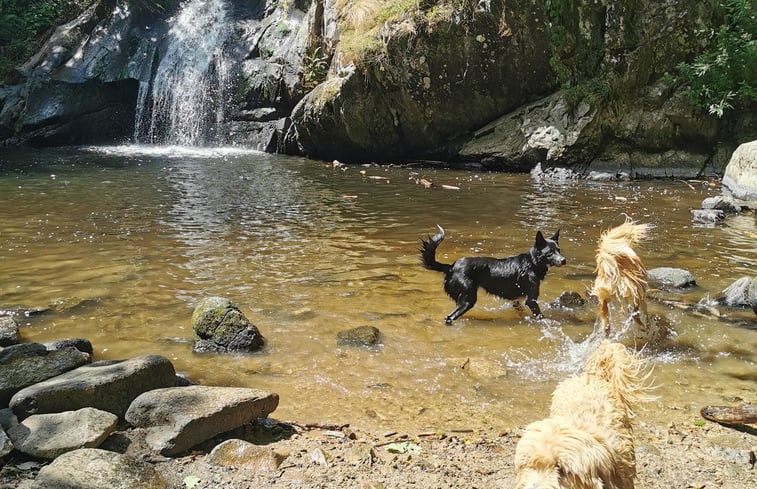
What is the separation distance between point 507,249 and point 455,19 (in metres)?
9.53

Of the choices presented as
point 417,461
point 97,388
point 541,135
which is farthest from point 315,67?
point 417,461

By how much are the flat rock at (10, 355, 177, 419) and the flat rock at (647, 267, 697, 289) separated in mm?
5137

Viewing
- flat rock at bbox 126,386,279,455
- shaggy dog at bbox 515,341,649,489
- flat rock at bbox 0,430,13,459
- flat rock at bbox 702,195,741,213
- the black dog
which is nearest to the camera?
shaggy dog at bbox 515,341,649,489

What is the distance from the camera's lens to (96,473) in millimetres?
2621

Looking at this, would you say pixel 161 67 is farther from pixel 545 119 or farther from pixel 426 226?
pixel 426 226

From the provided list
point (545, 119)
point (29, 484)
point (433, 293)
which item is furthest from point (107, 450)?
point (545, 119)

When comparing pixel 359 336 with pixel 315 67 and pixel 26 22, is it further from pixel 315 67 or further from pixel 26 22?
pixel 26 22

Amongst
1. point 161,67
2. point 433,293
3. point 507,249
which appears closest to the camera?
point 433,293

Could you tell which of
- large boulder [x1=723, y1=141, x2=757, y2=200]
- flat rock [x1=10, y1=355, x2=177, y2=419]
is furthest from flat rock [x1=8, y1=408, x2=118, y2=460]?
large boulder [x1=723, y1=141, x2=757, y2=200]

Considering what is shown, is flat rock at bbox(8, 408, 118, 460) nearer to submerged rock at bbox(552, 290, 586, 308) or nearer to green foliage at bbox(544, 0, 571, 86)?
submerged rock at bbox(552, 290, 586, 308)

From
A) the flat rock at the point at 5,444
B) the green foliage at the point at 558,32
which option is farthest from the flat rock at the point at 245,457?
the green foliage at the point at 558,32

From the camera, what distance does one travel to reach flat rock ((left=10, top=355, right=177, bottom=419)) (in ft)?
10.8

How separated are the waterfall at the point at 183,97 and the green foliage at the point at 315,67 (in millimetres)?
4633

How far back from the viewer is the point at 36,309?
18.1 feet
